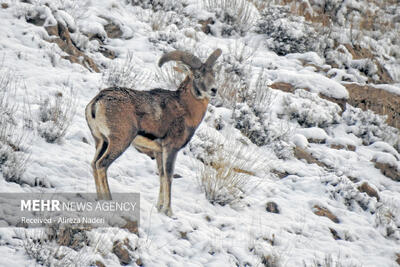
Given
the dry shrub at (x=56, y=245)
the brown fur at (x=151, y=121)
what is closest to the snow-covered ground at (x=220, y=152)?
the dry shrub at (x=56, y=245)

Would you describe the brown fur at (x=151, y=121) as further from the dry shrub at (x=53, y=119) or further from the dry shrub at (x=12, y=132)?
the dry shrub at (x=53, y=119)

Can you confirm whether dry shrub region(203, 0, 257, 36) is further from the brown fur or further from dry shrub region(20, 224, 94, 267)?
dry shrub region(20, 224, 94, 267)

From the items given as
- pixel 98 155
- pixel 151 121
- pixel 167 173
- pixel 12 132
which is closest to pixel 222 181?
pixel 167 173

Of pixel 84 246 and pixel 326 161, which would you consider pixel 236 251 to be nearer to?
pixel 84 246

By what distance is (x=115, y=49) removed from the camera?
958 cm

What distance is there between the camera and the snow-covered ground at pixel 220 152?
209 inches

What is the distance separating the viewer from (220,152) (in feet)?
22.3

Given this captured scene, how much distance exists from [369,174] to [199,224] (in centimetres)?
390

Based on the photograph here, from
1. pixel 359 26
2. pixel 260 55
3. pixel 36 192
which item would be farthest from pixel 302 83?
pixel 36 192

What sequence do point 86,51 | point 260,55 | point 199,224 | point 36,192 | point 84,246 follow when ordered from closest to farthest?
point 84,246, point 36,192, point 199,224, point 86,51, point 260,55

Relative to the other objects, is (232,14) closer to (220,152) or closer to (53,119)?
(220,152)

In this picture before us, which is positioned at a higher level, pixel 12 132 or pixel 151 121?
pixel 151 121

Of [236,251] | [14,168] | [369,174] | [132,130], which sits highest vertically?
[132,130]

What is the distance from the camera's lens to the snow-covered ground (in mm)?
5320
